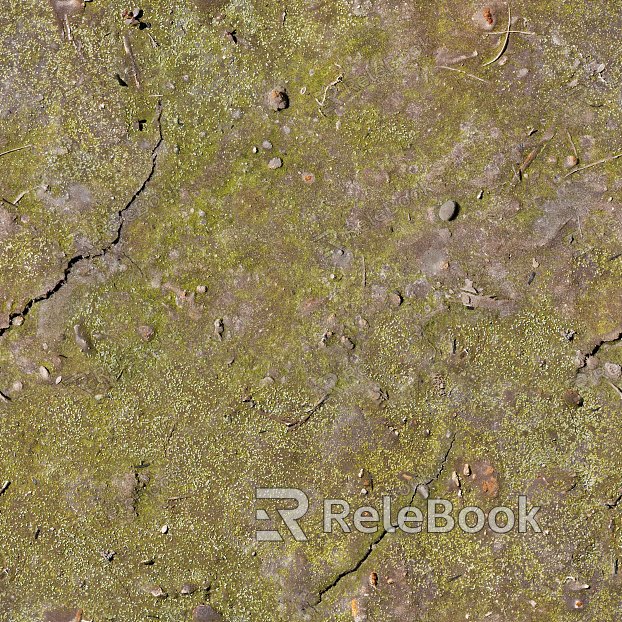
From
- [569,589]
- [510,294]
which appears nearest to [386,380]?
[510,294]

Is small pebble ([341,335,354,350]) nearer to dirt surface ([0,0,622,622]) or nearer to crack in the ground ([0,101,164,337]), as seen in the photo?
dirt surface ([0,0,622,622])

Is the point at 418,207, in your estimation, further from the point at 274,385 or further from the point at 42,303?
the point at 42,303

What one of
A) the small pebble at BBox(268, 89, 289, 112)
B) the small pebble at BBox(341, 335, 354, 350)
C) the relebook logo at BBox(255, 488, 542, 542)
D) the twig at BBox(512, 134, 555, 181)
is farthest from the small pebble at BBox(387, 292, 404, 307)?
the small pebble at BBox(268, 89, 289, 112)

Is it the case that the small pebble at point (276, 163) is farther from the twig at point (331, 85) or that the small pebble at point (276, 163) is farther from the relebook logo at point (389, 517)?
the relebook logo at point (389, 517)

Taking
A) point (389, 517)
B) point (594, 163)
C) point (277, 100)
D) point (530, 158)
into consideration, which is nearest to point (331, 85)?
point (277, 100)

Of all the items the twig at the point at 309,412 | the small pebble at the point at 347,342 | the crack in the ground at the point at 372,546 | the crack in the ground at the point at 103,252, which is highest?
the crack in the ground at the point at 103,252

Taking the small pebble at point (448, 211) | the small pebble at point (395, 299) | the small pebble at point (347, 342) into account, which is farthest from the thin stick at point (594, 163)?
the small pebble at point (347, 342)
